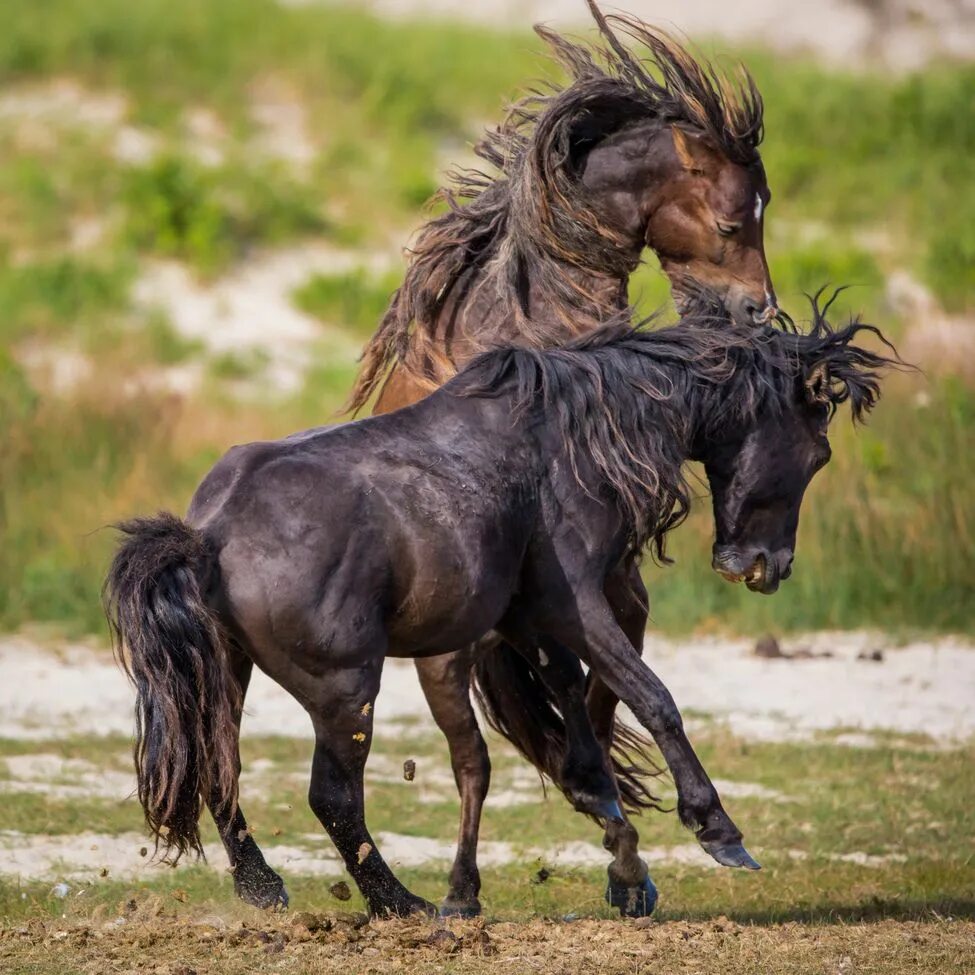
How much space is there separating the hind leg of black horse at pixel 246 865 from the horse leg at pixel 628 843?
1.20 metres

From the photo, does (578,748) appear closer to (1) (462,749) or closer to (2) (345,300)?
(1) (462,749)

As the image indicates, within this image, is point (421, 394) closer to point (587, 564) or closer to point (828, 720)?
point (587, 564)

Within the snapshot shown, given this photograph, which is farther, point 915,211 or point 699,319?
point 915,211

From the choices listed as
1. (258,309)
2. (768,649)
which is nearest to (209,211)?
(258,309)

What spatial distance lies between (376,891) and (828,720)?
17.2 feet

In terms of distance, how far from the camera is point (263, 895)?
578cm

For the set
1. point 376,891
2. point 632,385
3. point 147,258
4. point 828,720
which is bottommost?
point 376,891

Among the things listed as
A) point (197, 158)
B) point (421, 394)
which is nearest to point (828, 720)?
point (421, 394)

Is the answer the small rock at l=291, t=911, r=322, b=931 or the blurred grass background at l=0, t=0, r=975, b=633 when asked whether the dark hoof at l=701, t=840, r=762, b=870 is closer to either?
the small rock at l=291, t=911, r=322, b=931

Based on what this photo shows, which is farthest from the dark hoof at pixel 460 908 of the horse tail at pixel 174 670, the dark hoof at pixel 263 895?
the horse tail at pixel 174 670

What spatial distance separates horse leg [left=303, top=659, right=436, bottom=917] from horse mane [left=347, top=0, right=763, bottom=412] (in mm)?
1610

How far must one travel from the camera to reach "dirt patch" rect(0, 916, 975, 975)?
5.18m

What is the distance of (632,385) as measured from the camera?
5.94 m

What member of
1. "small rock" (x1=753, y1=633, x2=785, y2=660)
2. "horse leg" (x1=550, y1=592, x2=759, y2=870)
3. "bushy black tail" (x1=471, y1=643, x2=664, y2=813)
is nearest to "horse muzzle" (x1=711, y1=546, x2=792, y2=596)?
"horse leg" (x1=550, y1=592, x2=759, y2=870)
